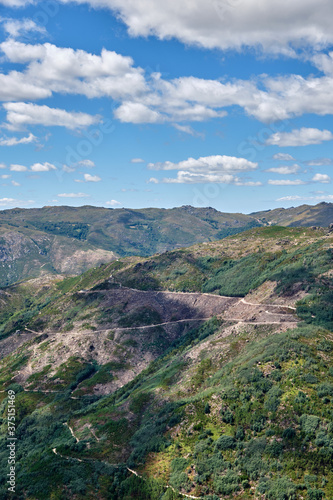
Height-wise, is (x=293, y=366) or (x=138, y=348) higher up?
(x=293, y=366)

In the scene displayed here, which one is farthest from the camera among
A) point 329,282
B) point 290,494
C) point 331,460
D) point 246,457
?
point 329,282

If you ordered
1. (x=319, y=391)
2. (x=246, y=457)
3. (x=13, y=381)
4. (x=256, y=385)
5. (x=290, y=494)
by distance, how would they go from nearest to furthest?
1. (x=290, y=494)
2. (x=246, y=457)
3. (x=319, y=391)
4. (x=256, y=385)
5. (x=13, y=381)

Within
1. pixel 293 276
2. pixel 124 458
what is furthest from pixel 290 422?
pixel 293 276

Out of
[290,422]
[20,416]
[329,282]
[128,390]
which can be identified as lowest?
[20,416]

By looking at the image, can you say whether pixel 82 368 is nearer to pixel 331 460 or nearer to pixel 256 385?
pixel 256 385

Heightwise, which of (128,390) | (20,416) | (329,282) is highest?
(329,282)

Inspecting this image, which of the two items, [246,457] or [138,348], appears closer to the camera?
[246,457]

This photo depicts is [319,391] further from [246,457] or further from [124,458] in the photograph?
[124,458]

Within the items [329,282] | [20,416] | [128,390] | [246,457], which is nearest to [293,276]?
[329,282]

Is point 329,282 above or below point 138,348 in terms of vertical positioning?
above
